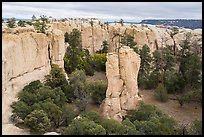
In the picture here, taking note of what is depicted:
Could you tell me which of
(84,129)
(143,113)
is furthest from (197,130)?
(84,129)

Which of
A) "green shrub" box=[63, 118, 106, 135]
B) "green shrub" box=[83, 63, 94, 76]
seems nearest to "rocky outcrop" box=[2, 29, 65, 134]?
"green shrub" box=[83, 63, 94, 76]

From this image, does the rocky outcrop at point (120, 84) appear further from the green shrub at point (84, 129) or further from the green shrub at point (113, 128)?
the green shrub at point (84, 129)

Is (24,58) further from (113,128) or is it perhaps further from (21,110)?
(113,128)

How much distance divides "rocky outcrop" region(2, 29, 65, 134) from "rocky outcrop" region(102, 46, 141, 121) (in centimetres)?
699

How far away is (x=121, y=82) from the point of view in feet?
90.8

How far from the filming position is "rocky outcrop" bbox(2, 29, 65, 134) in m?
26.2

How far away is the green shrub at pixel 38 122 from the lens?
70.6ft

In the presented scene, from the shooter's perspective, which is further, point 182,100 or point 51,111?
point 182,100

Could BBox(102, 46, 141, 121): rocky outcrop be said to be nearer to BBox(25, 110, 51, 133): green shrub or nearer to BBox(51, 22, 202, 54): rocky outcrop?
BBox(25, 110, 51, 133): green shrub

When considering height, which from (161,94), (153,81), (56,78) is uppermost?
(56,78)

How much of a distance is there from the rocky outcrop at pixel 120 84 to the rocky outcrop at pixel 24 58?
275 inches

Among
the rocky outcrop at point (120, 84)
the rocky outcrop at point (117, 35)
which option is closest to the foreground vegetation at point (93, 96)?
the rocky outcrop at point (120, 84)

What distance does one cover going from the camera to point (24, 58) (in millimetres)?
29391

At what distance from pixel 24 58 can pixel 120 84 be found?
8436 millimetres
